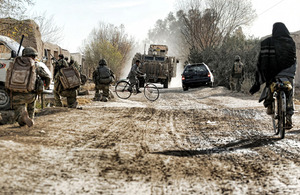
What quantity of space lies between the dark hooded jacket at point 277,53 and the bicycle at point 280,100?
0.19 meters

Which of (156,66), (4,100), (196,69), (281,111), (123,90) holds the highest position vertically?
(156,66)

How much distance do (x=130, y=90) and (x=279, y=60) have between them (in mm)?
9143

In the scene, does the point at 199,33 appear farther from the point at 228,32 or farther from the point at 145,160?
the point at 145,160

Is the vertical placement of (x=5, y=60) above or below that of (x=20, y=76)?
above

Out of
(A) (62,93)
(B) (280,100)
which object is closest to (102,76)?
(A) (62,93)

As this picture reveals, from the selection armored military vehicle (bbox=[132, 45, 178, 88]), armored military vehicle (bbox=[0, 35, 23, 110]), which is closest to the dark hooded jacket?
armored military vehicle (bbox=[0, 35, 23, 110])

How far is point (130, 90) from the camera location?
14492 mm

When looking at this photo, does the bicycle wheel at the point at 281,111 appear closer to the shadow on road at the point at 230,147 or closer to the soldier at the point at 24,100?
the shadow on road at the point at 230,147

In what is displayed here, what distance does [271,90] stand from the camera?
230 inches

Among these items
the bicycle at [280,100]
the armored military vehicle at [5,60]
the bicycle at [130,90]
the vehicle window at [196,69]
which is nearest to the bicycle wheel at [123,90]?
the bicycle at [130,90]

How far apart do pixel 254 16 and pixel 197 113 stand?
3228cm

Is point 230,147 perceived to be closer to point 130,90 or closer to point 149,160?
point 149,160

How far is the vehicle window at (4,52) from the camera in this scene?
9.63 m

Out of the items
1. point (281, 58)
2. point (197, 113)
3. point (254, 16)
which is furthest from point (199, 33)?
point (281, 58)
